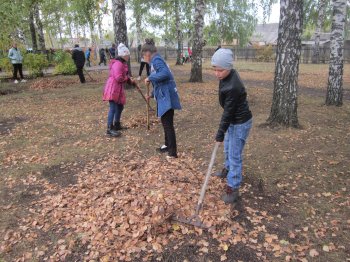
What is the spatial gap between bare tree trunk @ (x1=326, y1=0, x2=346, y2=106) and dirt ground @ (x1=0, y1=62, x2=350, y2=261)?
2.06 ft

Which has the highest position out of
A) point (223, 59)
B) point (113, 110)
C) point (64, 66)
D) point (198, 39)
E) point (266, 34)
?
point (266, 34)

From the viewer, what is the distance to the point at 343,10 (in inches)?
328

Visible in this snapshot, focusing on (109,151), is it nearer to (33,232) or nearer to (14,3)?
(33,232)

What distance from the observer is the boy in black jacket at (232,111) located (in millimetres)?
3588

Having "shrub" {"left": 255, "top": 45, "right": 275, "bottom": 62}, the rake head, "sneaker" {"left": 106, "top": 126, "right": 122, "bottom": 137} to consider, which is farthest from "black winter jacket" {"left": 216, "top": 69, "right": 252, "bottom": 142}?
"shrub" {"left": 255, "top": 45, "right": 275, "bottom": 62}

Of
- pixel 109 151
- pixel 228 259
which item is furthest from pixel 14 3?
pixel 228 259

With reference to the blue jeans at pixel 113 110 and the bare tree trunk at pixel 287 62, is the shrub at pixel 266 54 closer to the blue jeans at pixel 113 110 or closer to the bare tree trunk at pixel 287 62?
the bare tree trunk at pixel 287 62

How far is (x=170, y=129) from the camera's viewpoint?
17.4 ft

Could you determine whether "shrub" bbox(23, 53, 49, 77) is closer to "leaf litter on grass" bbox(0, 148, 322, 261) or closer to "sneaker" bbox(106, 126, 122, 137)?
"sneaker" bbox(106, 126, 122, 137)

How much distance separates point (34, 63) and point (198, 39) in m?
9.01

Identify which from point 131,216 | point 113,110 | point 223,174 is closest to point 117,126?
point 113,110

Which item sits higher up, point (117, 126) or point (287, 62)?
point (287, 62)

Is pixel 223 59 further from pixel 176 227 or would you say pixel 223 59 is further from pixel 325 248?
pixel 325 248

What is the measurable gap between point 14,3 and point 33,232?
42.2 feet
